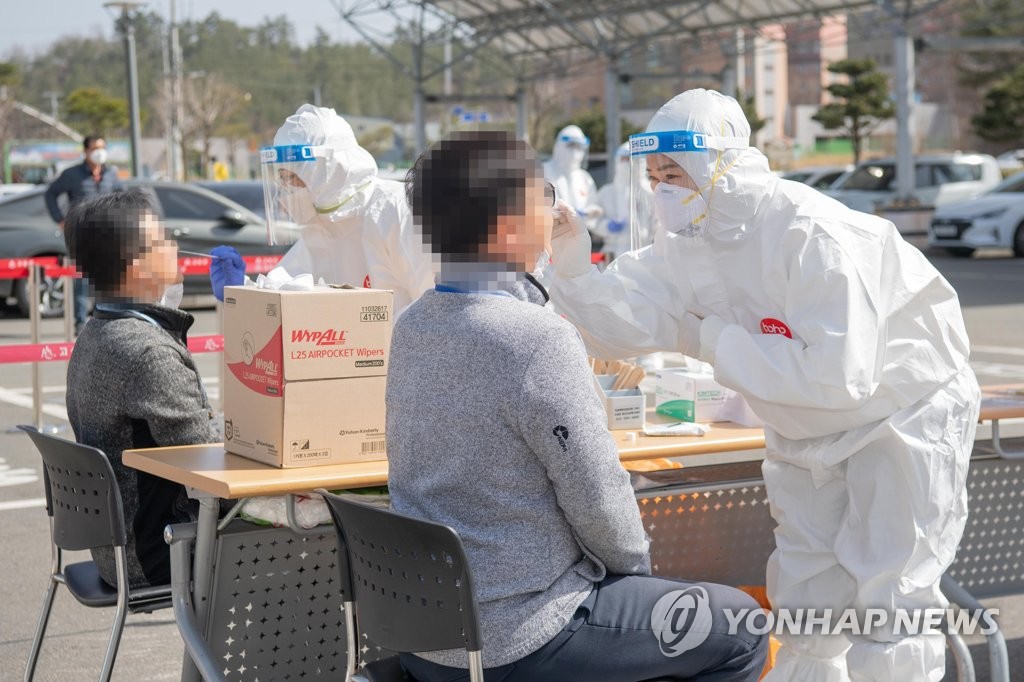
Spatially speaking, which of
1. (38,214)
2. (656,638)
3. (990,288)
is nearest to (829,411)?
(656,638)

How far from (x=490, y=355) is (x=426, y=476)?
280 mm

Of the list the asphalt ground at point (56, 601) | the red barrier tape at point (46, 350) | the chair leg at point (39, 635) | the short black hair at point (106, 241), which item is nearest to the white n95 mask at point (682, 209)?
the short black hair at point (106, 241)

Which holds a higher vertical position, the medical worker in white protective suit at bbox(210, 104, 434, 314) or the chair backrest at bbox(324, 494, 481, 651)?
the medical worker in white protective suit at bbox(210, 104, 434, 314)

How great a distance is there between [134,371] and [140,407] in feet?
0.37

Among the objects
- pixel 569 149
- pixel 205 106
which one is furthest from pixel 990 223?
pixel 205 106

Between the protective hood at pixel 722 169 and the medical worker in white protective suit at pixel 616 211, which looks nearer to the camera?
the protective hood at pixel 722 169

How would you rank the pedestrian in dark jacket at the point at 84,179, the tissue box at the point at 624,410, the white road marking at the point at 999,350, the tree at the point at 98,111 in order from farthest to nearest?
the tree at the point at 98,111 → the pedestrian in dark jacket at the point at 84,179 → the white road marking at the point at 999,350 → the tissue box at the point at 624,410

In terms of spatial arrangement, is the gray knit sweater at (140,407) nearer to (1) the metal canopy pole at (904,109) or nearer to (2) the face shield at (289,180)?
(2) the face shield at (289,180)

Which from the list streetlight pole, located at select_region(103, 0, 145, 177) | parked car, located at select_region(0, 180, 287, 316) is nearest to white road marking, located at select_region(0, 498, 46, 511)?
parked car, located at select_region(0, 180, 287, 316)

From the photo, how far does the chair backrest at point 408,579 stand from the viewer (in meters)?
2.34

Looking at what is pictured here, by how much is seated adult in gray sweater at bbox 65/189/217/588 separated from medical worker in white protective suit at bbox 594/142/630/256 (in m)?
8.50

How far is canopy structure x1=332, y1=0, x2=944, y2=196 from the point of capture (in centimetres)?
2298

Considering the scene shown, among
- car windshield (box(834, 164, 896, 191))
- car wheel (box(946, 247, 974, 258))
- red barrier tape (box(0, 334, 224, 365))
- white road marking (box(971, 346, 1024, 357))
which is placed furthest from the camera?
car windshield (box(834, 164, 896, 191))
